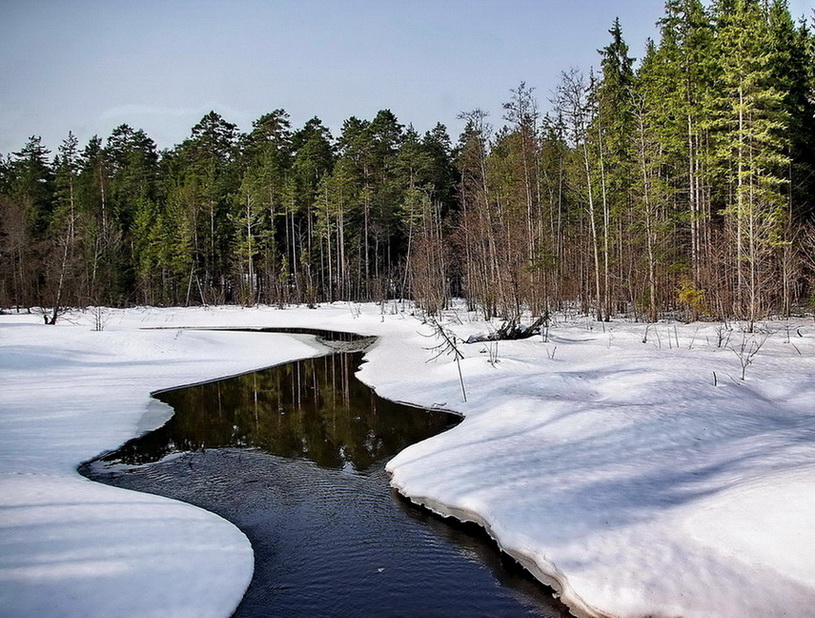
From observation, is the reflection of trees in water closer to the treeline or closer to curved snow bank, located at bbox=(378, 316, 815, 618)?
curved snow bank, located at bbox=(378, 316, 815, 618)

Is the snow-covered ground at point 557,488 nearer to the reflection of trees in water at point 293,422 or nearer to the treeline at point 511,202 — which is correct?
the reflection of trees in water at point 293,422

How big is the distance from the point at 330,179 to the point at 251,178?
6552 mm

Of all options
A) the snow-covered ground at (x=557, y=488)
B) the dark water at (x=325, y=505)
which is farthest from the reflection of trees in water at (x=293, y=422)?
the snow-covered ground at (x=557, y=488)

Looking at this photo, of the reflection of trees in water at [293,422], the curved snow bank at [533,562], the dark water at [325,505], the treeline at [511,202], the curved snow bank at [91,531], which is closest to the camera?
the curved snow bank at [91,531]

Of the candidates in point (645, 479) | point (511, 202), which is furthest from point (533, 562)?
point (511, 202)

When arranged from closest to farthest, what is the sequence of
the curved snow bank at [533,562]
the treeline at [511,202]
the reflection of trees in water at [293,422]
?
1. the curved snow bank at [533,562]
2. the reflection of trees in water at [293,422]
3. the treeline at [511,202]

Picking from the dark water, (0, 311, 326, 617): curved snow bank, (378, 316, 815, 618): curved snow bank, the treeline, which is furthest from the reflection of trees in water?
the treeline

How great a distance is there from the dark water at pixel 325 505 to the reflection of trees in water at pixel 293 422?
39 mm

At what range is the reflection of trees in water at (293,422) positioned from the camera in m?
9.26

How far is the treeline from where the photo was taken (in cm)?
2080

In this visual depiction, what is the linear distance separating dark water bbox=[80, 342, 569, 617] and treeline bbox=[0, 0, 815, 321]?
12.4 m

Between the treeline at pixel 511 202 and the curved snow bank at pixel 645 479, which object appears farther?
the treeline at pixel 511 202

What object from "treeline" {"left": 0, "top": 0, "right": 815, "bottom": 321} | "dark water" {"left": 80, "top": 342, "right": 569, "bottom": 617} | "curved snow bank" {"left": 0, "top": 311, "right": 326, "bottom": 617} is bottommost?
"dark water" {"left": 80, "top": 342, "right": 569, "bottom": 617}

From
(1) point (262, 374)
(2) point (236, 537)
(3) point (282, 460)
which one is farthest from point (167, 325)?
(2) point (236, 537)
